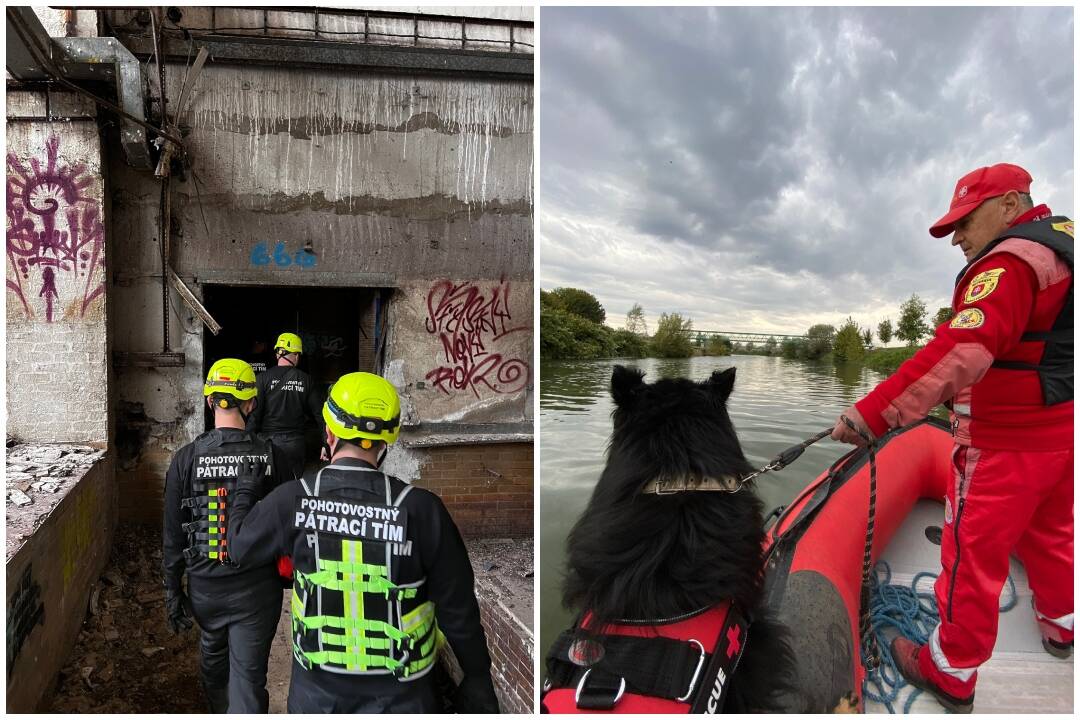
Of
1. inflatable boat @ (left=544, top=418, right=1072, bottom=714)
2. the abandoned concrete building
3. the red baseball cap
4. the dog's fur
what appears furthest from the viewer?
the abandoned concrete building

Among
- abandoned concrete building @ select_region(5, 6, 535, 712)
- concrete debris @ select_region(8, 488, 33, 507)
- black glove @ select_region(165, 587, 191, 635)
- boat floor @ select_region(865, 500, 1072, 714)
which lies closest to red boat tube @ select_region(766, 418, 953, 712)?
boat floor @ select_region(865, 500, 1072, 714)

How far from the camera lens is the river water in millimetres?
3169

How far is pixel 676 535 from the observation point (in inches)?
67.4

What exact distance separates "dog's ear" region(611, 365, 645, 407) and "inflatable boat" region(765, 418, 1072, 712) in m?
0.79

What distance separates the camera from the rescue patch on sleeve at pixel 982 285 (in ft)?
5.98

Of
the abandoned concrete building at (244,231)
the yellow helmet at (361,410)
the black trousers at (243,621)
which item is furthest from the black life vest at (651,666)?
the abandoned concrete building at (244,231)

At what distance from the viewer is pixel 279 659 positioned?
3.74 metres

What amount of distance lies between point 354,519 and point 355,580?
183 millimetres

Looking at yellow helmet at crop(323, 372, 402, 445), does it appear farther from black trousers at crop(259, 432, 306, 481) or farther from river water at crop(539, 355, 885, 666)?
black trousers at crop(259, 432, 306, 481)

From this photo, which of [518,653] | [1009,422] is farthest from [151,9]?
[1009,422]

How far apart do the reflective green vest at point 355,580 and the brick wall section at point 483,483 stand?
336 cm

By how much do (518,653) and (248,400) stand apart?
1795 millimetres

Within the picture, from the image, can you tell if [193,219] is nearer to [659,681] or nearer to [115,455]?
[115,455]

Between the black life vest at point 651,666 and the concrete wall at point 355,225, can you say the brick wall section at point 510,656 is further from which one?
the concrete wall at point 355,225
